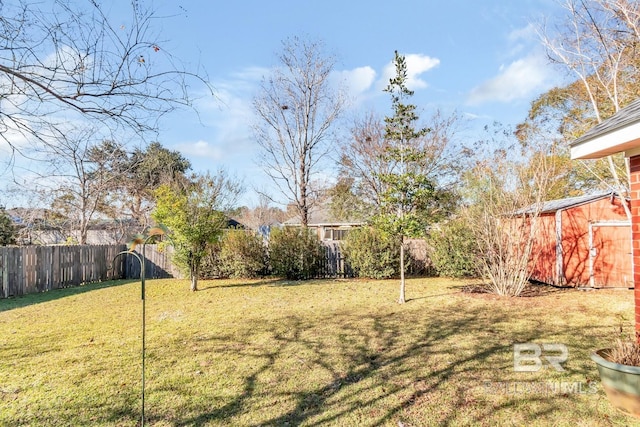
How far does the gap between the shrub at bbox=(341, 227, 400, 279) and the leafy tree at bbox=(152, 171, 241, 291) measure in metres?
4.49

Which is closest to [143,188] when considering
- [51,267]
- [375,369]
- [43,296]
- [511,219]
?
[51,267]

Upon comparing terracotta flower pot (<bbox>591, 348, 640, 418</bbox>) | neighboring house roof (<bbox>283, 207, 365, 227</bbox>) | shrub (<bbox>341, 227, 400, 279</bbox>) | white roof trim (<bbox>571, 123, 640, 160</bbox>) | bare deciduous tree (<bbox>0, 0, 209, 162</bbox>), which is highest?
neighboring house roof (<bbox>283, 207, 365, 227</bbox>)

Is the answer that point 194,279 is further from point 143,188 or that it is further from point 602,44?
point 602,44

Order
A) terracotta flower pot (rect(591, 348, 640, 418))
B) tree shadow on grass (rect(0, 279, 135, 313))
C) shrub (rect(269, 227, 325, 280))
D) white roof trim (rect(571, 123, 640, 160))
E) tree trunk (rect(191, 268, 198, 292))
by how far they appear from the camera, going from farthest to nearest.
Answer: shrub (rect(269, 227, 325, 280)) → tree trunk (rect(191, 268, 198, 292)) → tree shadow on grass (rect(0, 279, 135, 313)) → white roof trim (rect(571, 123, 640, 160)) → terracotta flower pot (rect(591, 348, 640, 418))

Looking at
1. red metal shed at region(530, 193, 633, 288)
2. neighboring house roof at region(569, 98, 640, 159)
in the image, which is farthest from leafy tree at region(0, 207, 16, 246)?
red metal shed at region(530, 193, 633, 288)

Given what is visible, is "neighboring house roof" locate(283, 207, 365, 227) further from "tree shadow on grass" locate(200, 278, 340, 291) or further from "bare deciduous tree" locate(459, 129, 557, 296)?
"bare deciduous tree" locate(459, 129, 557, 296)

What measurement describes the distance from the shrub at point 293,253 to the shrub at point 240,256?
0.52 m

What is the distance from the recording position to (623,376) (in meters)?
2.70

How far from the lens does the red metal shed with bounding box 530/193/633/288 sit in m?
9.20

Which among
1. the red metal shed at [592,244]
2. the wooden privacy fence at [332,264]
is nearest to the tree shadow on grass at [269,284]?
the wooden privacy fence at [332,264]

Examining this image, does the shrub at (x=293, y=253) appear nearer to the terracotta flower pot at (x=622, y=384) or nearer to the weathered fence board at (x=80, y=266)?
the weathered fence board at (x=80, y=266)

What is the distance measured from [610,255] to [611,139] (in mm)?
8364

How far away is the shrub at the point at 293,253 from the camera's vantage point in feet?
39.7

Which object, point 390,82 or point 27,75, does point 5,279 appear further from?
point 390,82
